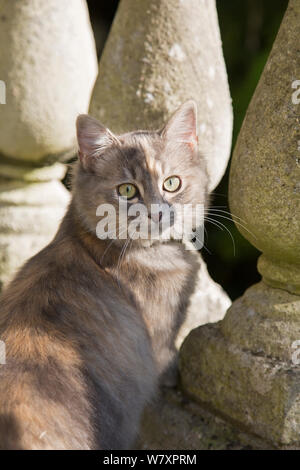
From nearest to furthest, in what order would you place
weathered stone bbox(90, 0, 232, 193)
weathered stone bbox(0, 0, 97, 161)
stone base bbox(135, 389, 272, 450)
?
stone base bbox(135, 389, 272, 450) → weathered stone bbox(90, 0, 232, 193) → weathered stone bbox(0, 0, 97, 161)

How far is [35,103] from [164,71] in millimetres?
855

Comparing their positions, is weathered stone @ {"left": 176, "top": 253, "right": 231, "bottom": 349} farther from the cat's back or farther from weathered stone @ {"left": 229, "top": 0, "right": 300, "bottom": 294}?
weathered stone @ {"left": 229, "top": 0, "right": 300, "bottom": 294}

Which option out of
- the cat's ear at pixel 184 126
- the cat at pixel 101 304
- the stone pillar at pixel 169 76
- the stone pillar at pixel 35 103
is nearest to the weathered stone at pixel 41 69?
the stone pillar at pixel 35 103

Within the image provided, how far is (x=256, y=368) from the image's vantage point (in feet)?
6.26

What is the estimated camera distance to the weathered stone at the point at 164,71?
2.36 metres

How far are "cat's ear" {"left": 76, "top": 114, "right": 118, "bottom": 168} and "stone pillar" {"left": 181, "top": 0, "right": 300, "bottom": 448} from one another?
51 centimetres

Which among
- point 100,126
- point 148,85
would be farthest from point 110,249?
point 148,85

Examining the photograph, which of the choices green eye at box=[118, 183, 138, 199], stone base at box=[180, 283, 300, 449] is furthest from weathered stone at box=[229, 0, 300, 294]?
green eye at box=[118, 183, 138, 199]

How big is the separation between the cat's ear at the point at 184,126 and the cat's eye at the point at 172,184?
0.15m

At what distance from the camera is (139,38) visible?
7.85 feet

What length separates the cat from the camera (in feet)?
5.65

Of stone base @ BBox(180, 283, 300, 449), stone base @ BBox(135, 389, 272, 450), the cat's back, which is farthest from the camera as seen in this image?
stone base @ BBox(135, 389, 272, 450)
